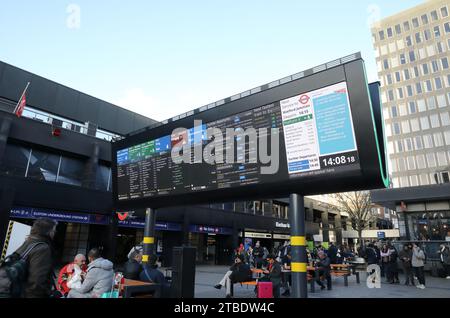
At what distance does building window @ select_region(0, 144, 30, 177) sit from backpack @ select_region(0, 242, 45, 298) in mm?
16974

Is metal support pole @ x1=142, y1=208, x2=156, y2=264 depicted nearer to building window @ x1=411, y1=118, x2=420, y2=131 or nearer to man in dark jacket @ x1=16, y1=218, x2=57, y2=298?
man in dark jacket @ x1=16, y1=218, x2=57, y2=298

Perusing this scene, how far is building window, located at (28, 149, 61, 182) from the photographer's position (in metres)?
19.2

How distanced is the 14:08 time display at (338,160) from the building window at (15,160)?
1812cm

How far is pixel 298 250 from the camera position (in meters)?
7.11

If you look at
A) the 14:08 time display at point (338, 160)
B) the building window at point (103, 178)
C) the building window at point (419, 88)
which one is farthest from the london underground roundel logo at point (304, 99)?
the building window at point (419, 88)

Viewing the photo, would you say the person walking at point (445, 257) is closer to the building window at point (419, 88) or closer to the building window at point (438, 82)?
the building window at point (438, 82)

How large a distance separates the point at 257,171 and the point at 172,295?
3.67 m

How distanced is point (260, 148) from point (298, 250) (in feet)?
8.66

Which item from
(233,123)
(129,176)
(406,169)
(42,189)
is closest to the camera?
(233,123)

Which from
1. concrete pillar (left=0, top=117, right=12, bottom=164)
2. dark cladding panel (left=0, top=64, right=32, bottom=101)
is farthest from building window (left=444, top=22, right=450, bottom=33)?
concrete pillar (left=0, top=117, right=12, bottom=164)

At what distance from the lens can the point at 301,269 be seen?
22.9 ft

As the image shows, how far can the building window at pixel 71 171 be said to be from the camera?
20625 mm
